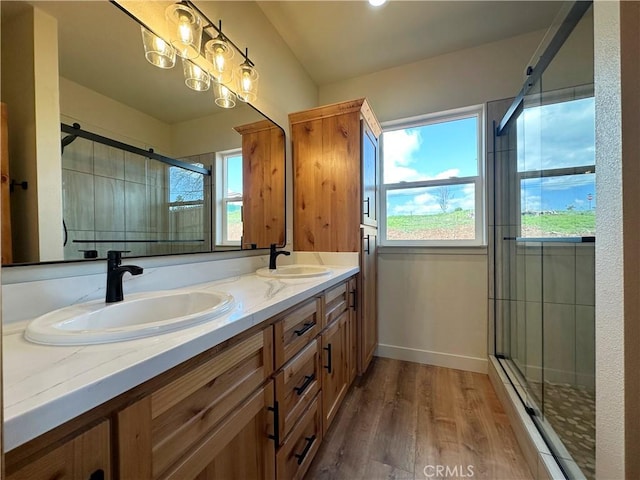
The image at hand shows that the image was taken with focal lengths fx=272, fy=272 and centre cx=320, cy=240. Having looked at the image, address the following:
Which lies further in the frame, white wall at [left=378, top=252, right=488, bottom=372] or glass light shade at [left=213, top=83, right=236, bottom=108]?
white wall at [left=378, top=252, right=488, bottom=372]

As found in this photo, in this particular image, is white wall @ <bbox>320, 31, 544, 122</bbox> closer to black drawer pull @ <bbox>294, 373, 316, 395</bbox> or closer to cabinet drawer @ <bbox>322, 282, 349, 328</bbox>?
cabinet drawer @ <bbox>322, 282, 349, 328</bbox>

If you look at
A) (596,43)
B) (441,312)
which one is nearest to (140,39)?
(596,43)

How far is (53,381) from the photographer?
415 millimetres

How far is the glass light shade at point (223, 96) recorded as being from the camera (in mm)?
1416

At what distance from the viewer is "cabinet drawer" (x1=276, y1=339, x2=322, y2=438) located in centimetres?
94

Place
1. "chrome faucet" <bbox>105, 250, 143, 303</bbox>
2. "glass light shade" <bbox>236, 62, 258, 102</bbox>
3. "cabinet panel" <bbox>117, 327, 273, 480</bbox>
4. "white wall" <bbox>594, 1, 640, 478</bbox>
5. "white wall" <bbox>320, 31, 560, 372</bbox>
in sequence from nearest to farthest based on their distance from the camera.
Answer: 1. "cabinet panel" <bbox>117, 327, 273, 480</bbox>
2. "white wall" <bbox>594, 1, 640, 478</bbox>
3. "chrome faucet" <bbox>105, 250, 143, 303</bbox>
4. "glass light shade" <bbox>236, 62, 258, 102</bbox>
5. "white wall" <bbox>320, 31, 560, 372</bbox>

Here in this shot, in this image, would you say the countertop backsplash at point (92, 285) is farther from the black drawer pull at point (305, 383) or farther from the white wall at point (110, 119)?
the black drawer pull at point (305, 383)

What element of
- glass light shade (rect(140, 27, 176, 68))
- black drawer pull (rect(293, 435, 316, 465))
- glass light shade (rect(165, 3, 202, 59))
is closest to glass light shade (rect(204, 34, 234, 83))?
glass light shade (rect(165, 3, 202, 59))

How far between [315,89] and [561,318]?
2.61 meters

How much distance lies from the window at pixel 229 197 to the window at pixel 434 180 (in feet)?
4.45

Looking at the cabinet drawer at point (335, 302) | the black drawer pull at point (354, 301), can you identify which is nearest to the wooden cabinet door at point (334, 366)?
the cabinet drawer at point (335, 302)

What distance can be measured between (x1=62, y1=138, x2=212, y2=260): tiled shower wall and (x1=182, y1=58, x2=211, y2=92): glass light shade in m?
0.35

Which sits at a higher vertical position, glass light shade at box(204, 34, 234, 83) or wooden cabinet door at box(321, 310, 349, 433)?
glass light shade at box(204, 34, 234, 83)

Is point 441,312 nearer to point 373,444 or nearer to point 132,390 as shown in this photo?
point 373,444
